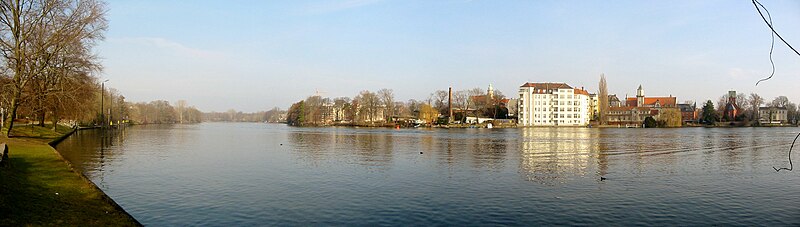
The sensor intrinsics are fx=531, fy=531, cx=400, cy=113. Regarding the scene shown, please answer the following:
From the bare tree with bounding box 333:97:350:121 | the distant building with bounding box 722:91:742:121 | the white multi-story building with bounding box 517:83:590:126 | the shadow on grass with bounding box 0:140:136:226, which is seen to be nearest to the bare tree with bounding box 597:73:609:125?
the white multi-story building with bounding box 517:83:590:126

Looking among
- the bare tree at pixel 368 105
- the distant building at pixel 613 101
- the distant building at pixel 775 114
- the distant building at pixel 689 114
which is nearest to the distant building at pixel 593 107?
the distant building at pixel 613 101

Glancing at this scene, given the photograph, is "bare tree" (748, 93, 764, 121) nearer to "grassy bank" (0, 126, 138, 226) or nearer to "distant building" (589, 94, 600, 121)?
"distant building" (589, 94, 600, 121)

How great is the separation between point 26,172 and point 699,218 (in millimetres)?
18310

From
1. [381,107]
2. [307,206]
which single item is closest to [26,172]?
[307,206]

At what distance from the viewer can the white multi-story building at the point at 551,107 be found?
446ft

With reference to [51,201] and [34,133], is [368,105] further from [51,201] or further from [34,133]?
[51,201]

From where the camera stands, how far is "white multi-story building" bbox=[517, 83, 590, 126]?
446 ft

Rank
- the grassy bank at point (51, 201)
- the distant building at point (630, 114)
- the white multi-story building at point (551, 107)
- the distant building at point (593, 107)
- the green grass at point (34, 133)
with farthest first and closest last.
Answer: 1. the distant building at point (630, 114)
2. the distant building at point (593, 107)
3. the white multi-story building at point (551, 107)
4. the green grass at point (34, 133)
5. the grassy bank at point (51, 201)

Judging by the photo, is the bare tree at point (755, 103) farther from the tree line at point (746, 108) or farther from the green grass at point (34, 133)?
the green grass at point (34, 133)

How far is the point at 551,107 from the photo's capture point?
450 feet

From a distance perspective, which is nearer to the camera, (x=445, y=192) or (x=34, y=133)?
(x=445, y=192)

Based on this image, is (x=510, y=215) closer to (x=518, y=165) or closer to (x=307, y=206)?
(x=307, y=206)

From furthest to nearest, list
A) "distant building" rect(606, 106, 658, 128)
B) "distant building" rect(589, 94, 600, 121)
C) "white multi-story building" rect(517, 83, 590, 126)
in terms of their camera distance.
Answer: "distant building" rect(606, 106, 658, 128)
"distant building" rect(589, 94, 600, 121)
"white multi-story building" rect(517, 83, 590, 126)

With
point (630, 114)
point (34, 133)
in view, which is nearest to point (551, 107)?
point (630, 114)
